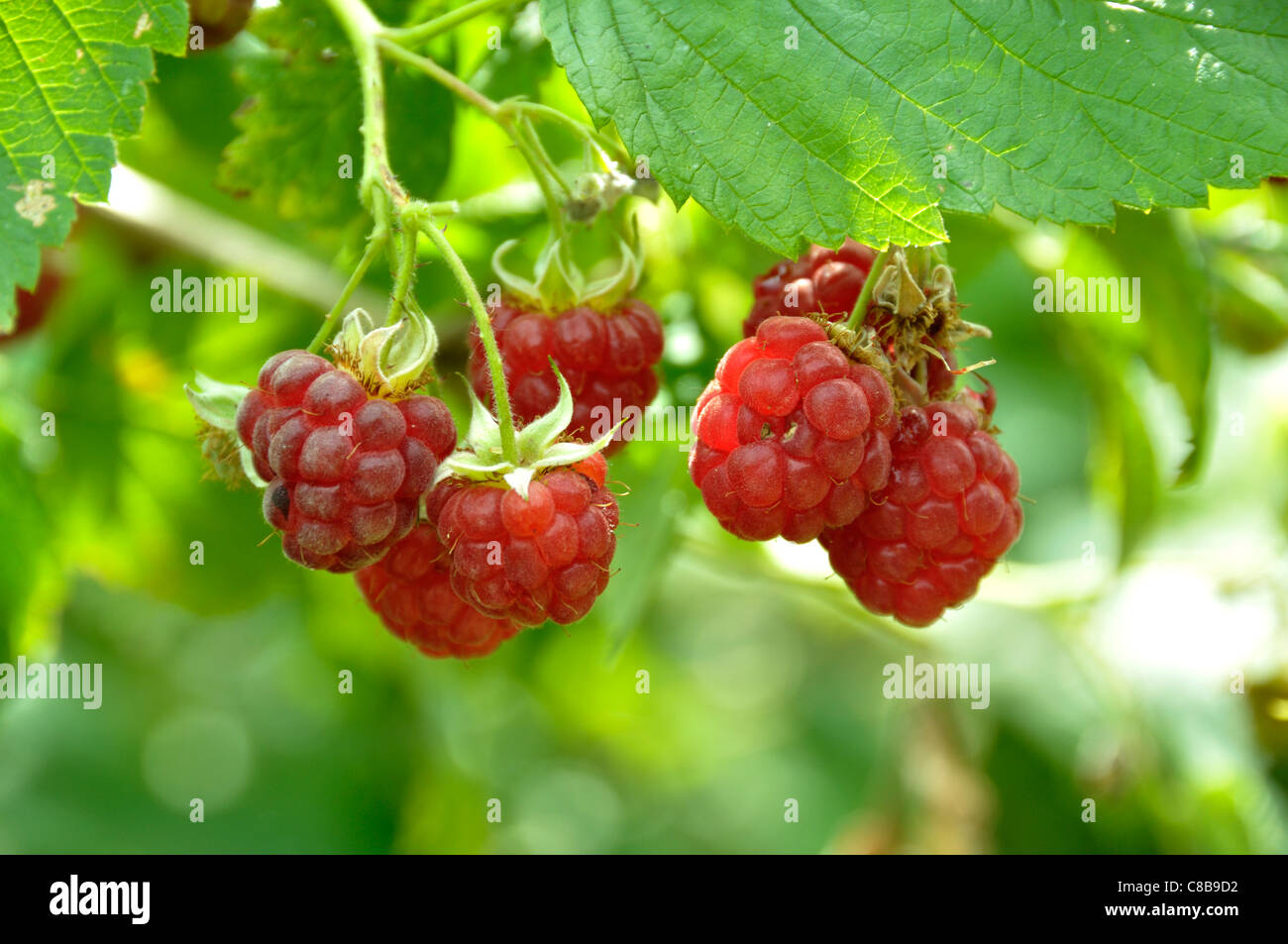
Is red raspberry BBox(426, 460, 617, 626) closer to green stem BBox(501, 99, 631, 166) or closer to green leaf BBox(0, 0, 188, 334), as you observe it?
green stem BBox(501, 99, 631, 166)

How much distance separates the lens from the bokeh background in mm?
2480

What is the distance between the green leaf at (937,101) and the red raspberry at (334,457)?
0.45 meters

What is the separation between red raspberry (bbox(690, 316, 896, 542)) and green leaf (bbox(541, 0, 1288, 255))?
0.15m

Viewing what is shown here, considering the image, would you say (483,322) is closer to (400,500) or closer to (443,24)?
(400,500)

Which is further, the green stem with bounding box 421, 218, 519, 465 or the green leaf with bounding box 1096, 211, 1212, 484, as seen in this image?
the green leaf with bounding box 1096, 211, 1212, 484

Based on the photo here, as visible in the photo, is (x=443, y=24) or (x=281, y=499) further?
(x=443, y=24)

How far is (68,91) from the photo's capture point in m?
1.55

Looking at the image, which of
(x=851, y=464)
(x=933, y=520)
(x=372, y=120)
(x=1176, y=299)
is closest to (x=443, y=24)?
(x=372, y=120)

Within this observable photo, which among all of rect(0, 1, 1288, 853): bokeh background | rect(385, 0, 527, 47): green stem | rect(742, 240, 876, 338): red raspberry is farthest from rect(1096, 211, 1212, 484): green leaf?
rect(385, 0, 527, 47): green stem

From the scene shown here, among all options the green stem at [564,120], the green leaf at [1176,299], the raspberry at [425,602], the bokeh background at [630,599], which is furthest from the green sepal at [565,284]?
the green leaf at [1176,299]

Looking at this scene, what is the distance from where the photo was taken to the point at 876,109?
1519 mm

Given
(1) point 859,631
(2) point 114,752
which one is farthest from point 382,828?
(1) point 859,631

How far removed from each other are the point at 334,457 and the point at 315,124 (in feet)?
2.89

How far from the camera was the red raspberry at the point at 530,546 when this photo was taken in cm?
138
